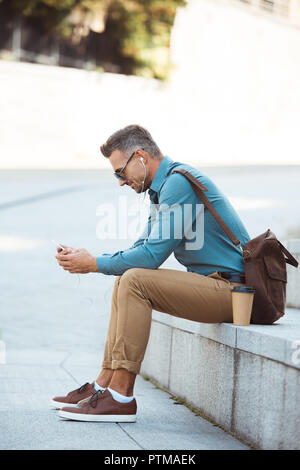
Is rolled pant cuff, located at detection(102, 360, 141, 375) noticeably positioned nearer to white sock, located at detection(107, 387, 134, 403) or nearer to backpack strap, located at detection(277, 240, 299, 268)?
white sock, located at detection(107, 387, 134, 403)

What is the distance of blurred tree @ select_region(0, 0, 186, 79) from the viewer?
26984mm

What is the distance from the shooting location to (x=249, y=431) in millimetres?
3273

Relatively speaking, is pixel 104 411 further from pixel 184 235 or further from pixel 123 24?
pixel 123 24

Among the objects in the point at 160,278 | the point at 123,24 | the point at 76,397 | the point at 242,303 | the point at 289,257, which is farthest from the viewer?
the point at 123,24

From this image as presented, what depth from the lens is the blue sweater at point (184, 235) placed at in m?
3.59

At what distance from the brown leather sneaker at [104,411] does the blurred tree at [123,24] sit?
2412cm

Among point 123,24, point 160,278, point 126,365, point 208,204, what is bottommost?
point 126,365

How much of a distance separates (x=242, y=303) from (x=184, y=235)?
46cm

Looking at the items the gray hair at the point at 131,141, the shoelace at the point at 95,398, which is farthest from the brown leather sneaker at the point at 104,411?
the gray hair at the point at 131,141

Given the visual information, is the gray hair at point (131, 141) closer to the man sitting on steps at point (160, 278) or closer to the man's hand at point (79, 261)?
the man sitting on steps at point (160, 278)

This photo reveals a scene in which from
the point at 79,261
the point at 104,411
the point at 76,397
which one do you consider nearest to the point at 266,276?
the point at 79,261

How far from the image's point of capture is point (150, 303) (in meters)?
3.59
